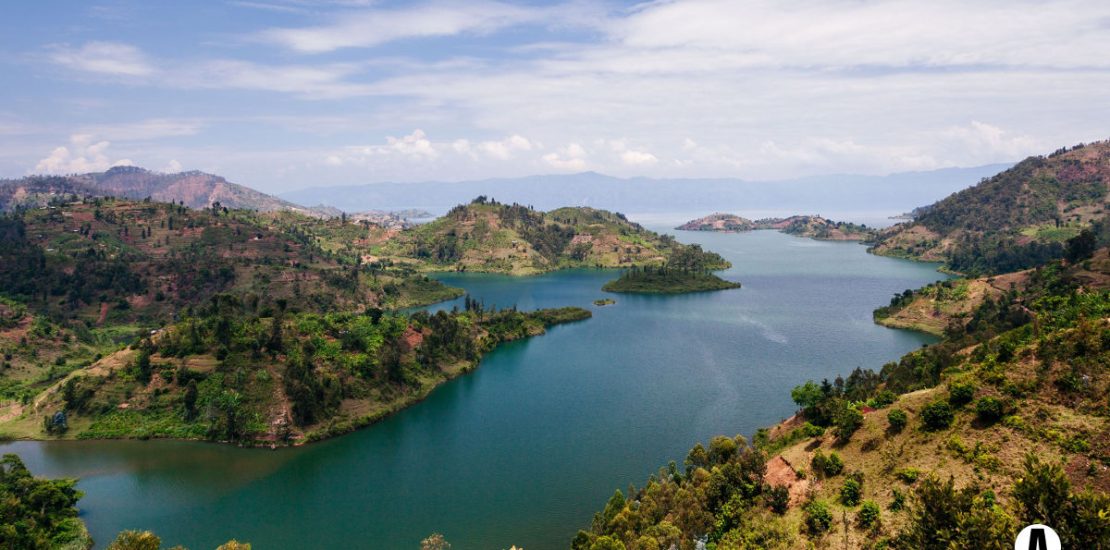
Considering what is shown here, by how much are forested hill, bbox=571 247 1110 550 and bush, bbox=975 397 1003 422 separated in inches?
3.0

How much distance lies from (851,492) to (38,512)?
3003 inches

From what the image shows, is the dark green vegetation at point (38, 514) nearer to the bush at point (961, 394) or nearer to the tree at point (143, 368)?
the tree at point (143, 368)

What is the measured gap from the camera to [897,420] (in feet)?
160

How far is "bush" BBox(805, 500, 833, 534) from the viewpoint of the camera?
139ft

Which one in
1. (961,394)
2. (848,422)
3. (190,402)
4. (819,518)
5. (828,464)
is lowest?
(190,402)

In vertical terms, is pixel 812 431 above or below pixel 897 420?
below

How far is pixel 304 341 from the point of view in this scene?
95812 millimetres

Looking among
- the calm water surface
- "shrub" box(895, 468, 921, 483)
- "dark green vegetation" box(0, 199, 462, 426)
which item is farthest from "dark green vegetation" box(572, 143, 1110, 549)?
"dark green vegetation" box(0, 199, 462, 426)

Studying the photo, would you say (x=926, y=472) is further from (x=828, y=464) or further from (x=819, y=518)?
(x=819, y=518)

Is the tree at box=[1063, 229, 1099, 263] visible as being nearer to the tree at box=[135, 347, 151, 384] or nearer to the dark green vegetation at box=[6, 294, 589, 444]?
the dark green vegetation at box=[6, 294, 589, 444]

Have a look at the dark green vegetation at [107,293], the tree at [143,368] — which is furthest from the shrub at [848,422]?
the dark green vegetation at [107,293]

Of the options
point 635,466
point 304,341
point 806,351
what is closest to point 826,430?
point 635,466

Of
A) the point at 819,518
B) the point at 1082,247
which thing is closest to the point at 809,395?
the point at 819,518

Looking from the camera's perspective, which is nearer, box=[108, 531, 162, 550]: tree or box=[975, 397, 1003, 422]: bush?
box=[108, 531, 162, 550]: tree
